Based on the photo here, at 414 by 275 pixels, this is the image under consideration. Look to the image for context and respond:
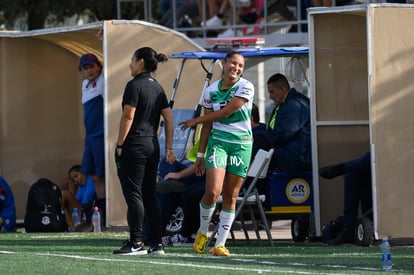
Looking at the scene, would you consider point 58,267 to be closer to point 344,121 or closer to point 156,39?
point 344,121

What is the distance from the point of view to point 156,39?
1590cm

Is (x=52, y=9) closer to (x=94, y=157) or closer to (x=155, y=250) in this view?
(x=94, y=157)

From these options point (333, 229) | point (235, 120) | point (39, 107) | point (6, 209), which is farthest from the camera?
point (39, 107)

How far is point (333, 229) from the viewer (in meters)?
13.7

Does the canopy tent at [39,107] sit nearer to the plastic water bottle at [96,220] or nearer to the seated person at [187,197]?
the plastic water bottle at [96,220]

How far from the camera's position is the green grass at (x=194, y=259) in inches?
398

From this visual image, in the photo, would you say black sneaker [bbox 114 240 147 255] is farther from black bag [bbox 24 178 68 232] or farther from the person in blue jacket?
black bag [bbox 24 178 68 232]

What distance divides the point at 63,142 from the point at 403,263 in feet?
26.0

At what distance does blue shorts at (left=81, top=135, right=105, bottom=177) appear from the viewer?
16.2 m

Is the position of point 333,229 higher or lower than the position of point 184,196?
lower

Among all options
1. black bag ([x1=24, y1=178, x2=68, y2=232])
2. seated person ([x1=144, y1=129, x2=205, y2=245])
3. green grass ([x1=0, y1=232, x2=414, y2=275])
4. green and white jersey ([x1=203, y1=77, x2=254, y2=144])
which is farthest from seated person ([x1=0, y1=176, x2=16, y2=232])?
green and white jersey ([x1=203, y1=77, x2=254, y2=144])

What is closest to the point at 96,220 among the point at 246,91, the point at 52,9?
the point at 246,91

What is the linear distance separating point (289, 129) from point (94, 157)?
11.0ft

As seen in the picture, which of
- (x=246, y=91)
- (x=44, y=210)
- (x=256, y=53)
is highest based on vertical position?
(x=256, y=53)
